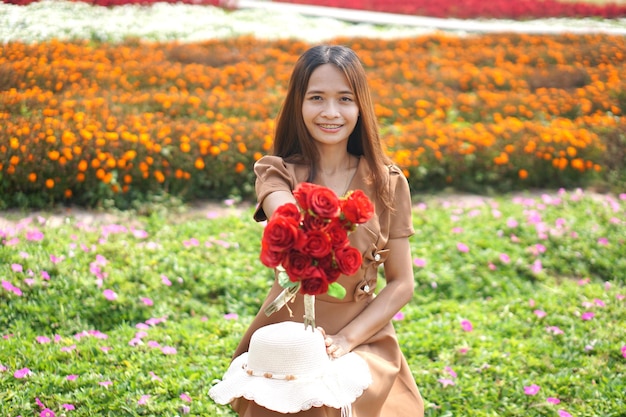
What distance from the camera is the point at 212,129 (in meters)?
5.75

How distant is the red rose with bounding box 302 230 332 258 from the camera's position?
5.90 ft

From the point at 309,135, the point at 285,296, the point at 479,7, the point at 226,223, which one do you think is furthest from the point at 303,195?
the point at 479,7

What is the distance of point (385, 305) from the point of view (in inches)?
91.8

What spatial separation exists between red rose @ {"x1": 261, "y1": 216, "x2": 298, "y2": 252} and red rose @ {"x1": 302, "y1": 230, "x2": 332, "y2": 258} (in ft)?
0.11

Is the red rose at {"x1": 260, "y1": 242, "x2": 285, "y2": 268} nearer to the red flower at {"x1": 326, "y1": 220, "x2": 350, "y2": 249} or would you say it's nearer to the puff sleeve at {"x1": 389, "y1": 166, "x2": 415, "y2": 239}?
the red flower at {"x1": 326, "y1": 220, "x2": 350, "y2": 249}

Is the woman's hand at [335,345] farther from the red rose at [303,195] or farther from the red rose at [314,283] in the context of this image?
the red rose at [303,195]

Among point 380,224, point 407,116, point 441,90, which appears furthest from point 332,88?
point 441,90

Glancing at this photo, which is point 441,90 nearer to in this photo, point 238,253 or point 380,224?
point 238,253

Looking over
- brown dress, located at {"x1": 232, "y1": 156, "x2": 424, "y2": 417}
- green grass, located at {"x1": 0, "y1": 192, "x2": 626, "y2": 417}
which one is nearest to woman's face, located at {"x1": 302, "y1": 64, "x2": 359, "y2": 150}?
brown dress, located at {"x1": 232, "y1": 156, "x2": 424, "y2": 417}

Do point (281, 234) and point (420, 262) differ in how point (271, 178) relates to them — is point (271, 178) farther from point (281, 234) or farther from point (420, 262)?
point (420, 262)

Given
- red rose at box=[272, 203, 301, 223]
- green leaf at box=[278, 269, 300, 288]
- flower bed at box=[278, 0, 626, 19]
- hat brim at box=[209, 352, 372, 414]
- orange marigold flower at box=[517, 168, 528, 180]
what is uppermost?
red rose at box=[272, 203, 301, 223]

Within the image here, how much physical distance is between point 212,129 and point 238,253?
4.52 feet

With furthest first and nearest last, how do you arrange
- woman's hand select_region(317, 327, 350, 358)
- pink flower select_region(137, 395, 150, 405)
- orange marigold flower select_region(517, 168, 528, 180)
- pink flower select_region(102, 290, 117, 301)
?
orange marigold flower select_region(517, 168, 528, 180)
pink flower select_region(102, 290, 117, 301)
pink flower select_region(137, 395, 150, 405)
woman's hand select_region(317, 327, 350, 358)

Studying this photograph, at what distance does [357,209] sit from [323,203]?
95 millimetres
